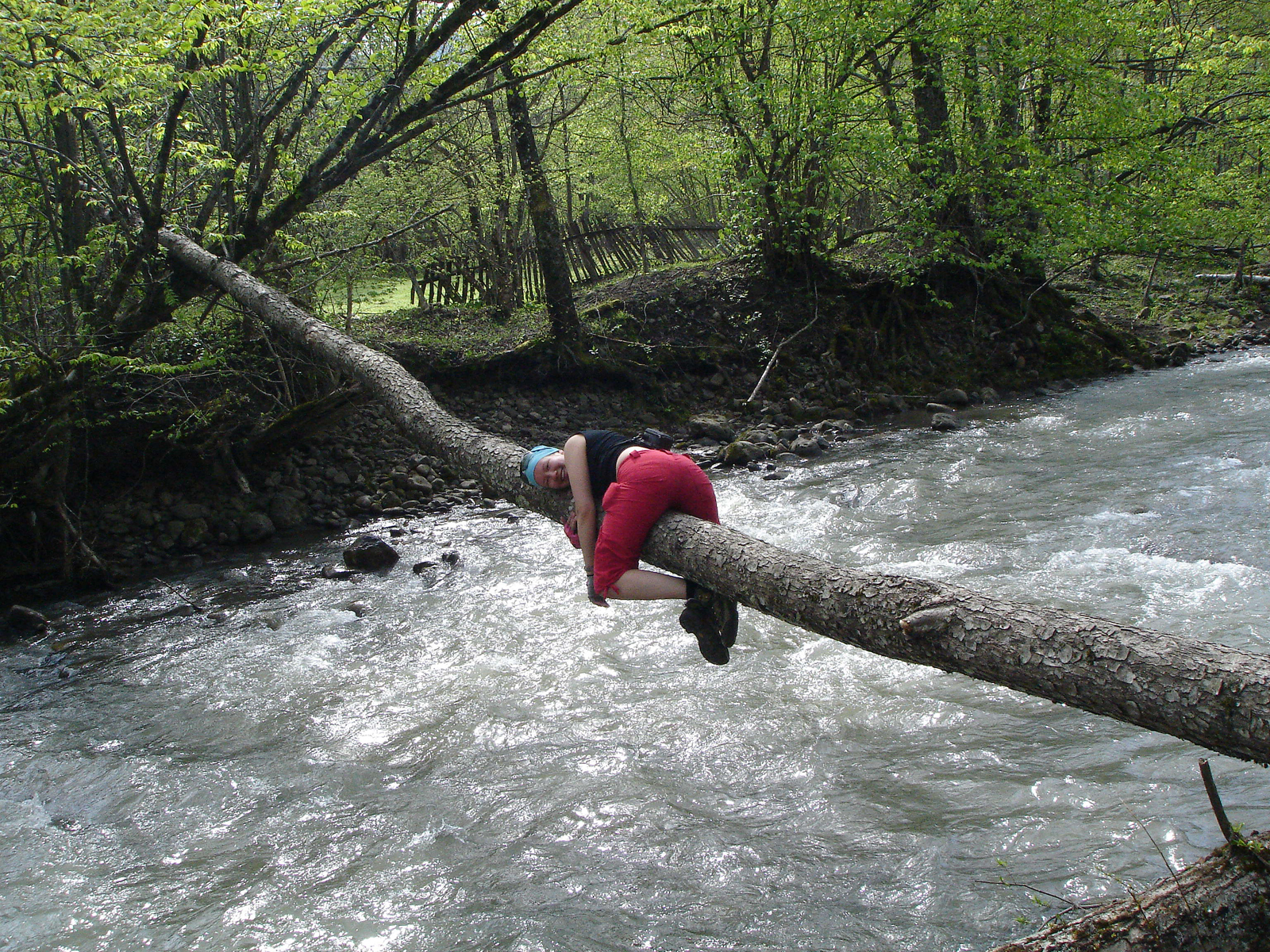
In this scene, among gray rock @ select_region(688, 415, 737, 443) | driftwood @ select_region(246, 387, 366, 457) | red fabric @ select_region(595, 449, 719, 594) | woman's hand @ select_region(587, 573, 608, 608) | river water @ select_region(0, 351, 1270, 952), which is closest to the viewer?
river water @ select_region(0, 351, 1270, 952)

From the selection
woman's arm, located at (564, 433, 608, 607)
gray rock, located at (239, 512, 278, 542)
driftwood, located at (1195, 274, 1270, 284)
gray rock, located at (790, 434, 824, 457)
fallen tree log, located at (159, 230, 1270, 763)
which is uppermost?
driftwood, located at (1195, 274, 1270, 284)

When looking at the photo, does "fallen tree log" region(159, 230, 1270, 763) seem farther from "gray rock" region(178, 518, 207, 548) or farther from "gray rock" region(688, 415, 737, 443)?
"gray rock" region(688, 415, 737, 443)

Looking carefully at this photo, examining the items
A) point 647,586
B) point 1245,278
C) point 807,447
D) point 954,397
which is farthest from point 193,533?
point 1245,278

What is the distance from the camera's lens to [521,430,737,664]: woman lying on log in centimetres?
414

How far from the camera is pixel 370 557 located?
28.8ft

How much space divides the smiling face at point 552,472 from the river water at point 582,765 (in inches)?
66.3

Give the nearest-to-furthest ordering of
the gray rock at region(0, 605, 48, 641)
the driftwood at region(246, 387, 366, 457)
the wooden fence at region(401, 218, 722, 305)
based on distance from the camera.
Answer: the gray rock at region(0, 605, 48, 641) → the driftwood at region(246, 387, 366, 457) → the wooden fence at region(401, 218, 722, 305)

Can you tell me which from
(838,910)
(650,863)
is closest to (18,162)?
(650,863)

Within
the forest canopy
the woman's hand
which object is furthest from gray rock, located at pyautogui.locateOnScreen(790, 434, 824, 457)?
the woman's hand

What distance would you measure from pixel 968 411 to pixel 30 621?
1228 centimetres

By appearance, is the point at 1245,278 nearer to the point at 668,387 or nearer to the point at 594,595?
the point at 668,387

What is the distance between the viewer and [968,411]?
13695 mm

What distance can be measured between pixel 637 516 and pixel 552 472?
70 centimetres

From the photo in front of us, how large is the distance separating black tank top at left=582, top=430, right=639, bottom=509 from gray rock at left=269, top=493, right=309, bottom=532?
6786 millimetres
